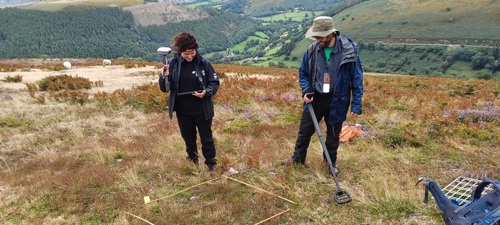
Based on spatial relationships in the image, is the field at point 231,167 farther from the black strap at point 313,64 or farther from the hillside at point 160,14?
the hillside at point 160,14

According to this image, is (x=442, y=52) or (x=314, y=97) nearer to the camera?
(x=314, y=97)

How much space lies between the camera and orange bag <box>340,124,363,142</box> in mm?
7009

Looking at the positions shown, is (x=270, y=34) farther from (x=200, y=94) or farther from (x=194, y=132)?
(x=200, y=94)

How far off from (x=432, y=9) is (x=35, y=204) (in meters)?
148

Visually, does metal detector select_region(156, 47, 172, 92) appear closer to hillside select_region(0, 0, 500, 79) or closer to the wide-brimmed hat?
the wide-brimmed hat

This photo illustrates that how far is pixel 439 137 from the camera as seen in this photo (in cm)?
701

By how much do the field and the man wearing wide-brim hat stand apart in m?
1.07

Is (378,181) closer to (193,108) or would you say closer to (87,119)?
(193,108)

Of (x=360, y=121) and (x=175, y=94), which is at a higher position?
(x=175, y=94)

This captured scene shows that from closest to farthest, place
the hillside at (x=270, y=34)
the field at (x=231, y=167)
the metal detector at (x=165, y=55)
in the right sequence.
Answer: the field at (x=231, y=167)
the metal detector at (x=165, y=55)
the hillside at (x=270, y=34)

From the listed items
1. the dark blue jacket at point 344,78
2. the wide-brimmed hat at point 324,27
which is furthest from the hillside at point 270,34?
the wide-brimmed hat at point 324,27

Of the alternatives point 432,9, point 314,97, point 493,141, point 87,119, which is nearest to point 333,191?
point 314,97

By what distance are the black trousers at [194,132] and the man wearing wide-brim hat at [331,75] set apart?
1614mm

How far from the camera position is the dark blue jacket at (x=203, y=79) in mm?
4887
